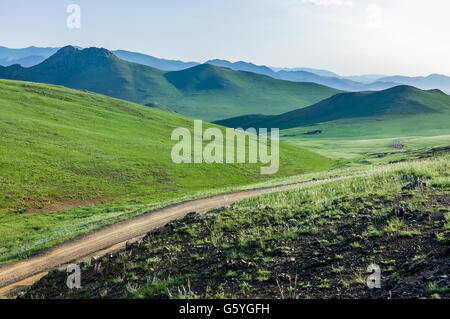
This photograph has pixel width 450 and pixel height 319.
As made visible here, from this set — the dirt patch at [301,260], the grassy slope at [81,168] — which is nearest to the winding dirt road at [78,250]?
the grassy slope at [81,168]

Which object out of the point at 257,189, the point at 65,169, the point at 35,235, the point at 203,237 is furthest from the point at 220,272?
the point at 65,169

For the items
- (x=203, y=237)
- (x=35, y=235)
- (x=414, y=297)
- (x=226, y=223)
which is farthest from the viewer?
(x=35, y=235)

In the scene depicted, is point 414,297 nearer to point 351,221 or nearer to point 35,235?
point 351,221

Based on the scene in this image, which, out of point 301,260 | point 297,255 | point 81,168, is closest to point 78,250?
point 297,255

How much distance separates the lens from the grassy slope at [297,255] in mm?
8906

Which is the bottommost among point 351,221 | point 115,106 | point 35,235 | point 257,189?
point 35,235

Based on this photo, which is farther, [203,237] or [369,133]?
[369,133]

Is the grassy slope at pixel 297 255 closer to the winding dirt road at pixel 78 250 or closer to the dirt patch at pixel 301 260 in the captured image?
the dirt patch at pixel 301 260

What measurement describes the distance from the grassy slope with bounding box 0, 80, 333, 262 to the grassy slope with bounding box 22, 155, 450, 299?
38.6ft

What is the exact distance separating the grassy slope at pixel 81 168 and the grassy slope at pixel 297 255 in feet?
38.6

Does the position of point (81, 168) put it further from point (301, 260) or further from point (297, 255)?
point (301, 260)

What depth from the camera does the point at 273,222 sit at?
50.4 ft

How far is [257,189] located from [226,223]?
2218 cm

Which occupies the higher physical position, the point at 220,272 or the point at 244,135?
the point at 244,135
